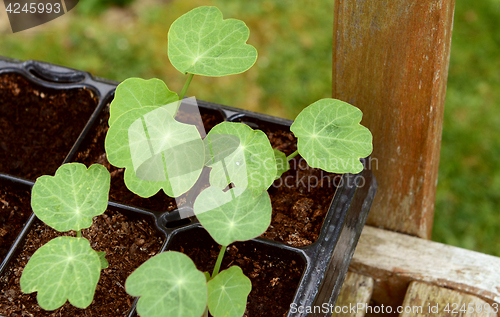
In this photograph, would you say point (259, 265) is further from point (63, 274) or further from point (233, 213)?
point (63, 274)

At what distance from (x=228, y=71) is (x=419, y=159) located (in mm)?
492

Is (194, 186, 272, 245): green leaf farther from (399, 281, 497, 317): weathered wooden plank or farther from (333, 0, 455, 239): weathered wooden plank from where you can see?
(399, 281, 497, 317): weathered wooden plank

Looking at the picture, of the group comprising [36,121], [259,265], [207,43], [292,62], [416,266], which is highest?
[207,43]

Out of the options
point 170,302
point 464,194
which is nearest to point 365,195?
point 170,302

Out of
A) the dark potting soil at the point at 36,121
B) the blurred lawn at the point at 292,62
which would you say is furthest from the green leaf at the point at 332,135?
the blurred lawn at the point at 292,62

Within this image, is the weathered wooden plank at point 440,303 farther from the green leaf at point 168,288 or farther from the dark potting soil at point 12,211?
the dark potting soil at point 12,211

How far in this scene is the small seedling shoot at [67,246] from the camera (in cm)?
74

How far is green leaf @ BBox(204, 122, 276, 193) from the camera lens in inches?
31.6

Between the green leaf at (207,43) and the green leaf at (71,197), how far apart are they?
25cm

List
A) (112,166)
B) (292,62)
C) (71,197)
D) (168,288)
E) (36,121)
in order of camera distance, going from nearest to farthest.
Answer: (168,288), (71,197), (112,166), (36,121), (292,62)

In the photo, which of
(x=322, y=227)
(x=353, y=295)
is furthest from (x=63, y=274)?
(x=353, y=295)

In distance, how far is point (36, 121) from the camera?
1.14 m

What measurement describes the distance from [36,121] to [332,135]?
715mm

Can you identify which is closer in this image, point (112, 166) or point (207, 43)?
point (207, 43)
